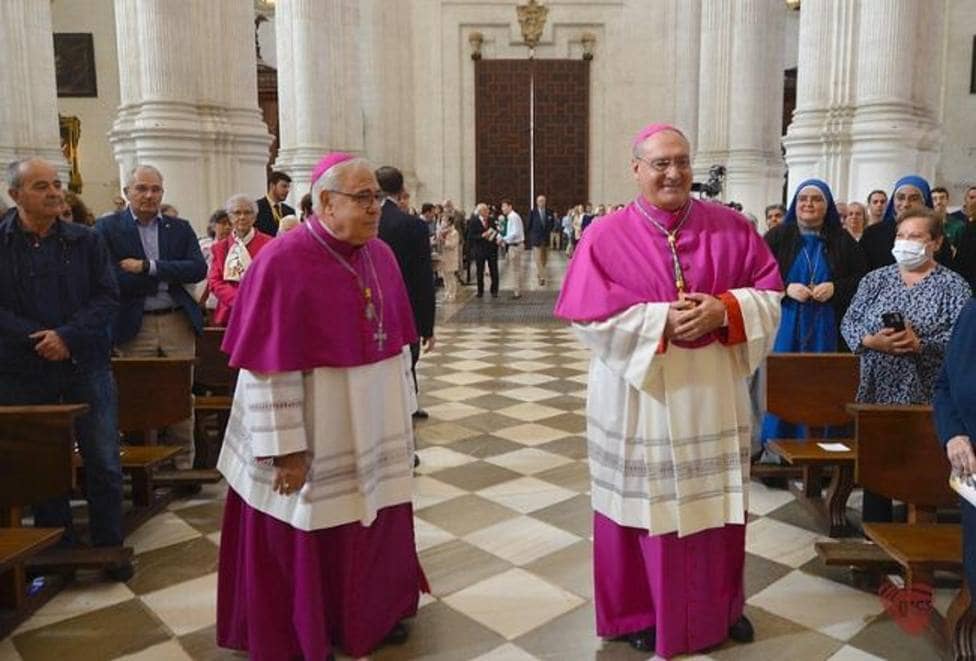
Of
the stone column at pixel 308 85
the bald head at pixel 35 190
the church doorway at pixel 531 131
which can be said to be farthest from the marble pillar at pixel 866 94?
the church doorway at pixel 531 131

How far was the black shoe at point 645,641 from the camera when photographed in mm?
3156

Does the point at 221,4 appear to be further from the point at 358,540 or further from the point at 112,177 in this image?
the point at 112,177

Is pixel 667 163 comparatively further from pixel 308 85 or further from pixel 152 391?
pixel 308 85

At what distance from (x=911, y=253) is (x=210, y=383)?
4.05m

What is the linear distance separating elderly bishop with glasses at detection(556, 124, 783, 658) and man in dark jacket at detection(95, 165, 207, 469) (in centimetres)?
278

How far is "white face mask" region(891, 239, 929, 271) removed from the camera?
384 cm

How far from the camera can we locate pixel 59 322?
3697mm

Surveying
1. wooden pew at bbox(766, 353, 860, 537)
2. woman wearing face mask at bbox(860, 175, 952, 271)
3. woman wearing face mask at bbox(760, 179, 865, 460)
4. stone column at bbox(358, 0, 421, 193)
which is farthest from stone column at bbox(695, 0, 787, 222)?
Result: wooden pew at bbox(766, 353, 860, 537)

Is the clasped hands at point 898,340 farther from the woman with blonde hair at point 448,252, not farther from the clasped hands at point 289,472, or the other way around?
Answer: the woman with blonde hair at point 448,252

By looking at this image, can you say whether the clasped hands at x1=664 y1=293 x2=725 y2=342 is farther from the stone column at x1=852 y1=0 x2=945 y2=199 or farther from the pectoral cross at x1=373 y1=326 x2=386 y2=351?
the stone column at x1=852 y1=0 x2=945 y2=199

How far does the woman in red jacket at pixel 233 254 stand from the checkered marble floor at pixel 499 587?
130 centimetres

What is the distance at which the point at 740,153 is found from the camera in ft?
45.4

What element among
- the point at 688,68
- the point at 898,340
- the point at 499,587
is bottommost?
the point at 499,587

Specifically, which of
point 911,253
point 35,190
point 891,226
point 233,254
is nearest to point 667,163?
point 911,253
